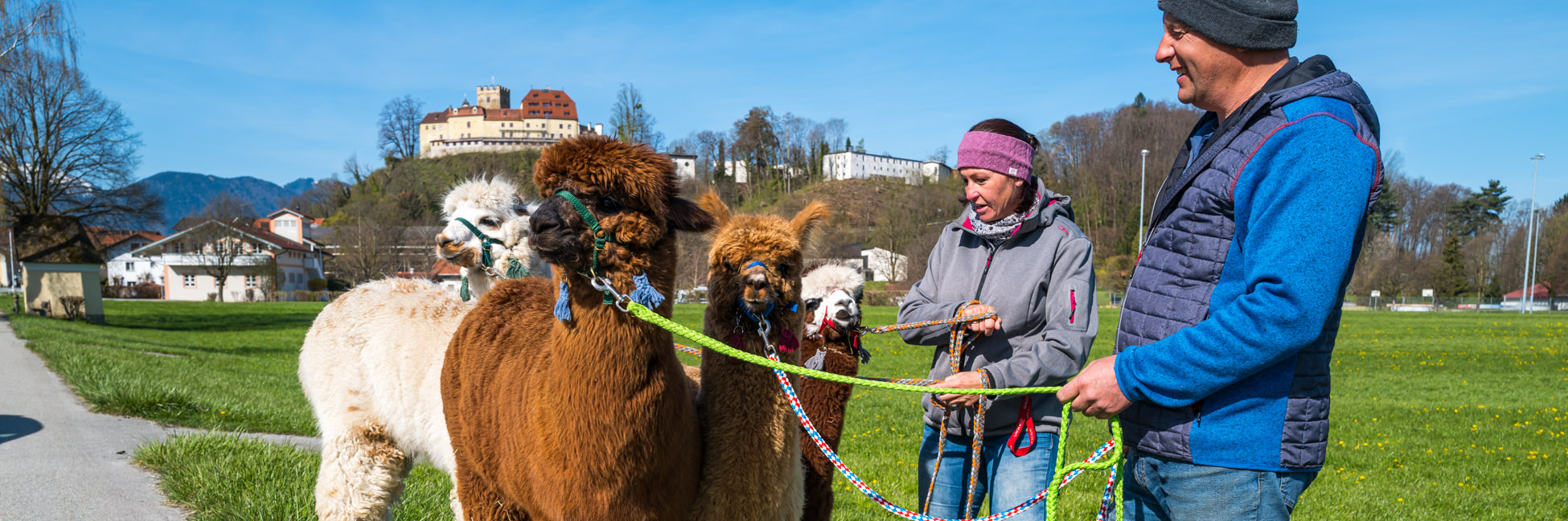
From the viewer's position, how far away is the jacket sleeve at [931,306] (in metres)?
2.74

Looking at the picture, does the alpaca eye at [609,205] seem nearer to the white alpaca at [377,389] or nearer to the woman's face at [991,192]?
the woman's face at [991,192]

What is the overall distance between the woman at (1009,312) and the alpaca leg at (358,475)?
2652 mm

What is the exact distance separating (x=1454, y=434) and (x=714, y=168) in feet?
267

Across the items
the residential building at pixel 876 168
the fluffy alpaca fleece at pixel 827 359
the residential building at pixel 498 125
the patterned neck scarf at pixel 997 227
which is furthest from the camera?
the residential building at pixel 498 125

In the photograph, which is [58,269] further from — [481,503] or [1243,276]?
[1243,276]

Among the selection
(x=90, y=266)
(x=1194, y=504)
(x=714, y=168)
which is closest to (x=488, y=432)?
(x=1194, y=504)

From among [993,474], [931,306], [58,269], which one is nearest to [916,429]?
[993,474]

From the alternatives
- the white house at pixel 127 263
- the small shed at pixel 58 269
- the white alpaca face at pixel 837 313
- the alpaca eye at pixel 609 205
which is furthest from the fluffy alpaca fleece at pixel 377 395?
the white house at pixel 127 263

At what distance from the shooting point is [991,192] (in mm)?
2705

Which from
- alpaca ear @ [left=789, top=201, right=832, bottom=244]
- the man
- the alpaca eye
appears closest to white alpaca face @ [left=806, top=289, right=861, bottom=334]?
alpaca ear @ [left=789, top=201, right=832, bottom=244]

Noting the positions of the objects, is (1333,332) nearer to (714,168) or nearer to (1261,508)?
(1261,508)

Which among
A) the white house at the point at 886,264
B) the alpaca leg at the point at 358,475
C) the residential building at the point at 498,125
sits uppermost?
the residential building at the point at 498,125

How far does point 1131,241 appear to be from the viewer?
59312 millimetres

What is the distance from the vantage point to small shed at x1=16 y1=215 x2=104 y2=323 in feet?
79.2
